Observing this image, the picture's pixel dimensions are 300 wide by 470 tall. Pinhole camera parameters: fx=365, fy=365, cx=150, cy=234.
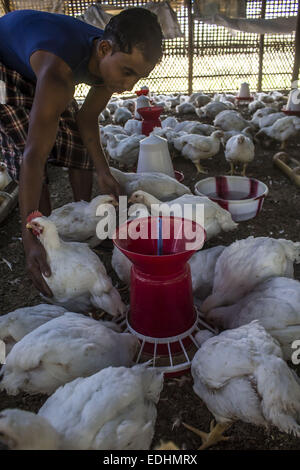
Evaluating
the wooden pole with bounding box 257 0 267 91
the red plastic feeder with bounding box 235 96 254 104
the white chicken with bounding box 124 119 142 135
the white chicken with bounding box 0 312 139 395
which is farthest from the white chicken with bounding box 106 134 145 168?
the wooden pole with bounding box 257 0 267 91

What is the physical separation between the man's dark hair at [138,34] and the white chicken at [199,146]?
242 cm

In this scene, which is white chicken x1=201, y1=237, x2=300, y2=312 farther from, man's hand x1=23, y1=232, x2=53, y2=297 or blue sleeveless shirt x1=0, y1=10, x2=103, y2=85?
blue sleeveless shirt x1=0, y1=10, x2=103, y2=85

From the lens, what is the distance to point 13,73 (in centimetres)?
213

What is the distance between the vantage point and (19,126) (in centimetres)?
222

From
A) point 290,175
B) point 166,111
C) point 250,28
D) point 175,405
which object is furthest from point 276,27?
point 175,405

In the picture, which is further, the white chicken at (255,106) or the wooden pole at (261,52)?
the wooden pole at (261,52)

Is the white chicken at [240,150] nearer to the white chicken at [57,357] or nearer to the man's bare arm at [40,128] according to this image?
the man's bare arm at [40,128]

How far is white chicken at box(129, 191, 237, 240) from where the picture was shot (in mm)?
2322

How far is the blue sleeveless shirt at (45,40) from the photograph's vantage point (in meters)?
1.72

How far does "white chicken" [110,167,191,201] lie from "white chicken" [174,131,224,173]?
1.39 meters

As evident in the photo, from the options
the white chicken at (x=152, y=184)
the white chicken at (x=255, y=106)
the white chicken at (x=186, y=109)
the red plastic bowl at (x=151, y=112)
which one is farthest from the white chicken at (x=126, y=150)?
the white chicken at (x=255, y=106)

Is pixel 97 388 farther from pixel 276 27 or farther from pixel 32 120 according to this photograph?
pixel 276 27

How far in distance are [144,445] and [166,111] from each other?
7.34m

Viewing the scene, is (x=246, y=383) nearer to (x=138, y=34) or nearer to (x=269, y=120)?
(x=138, y=34)
